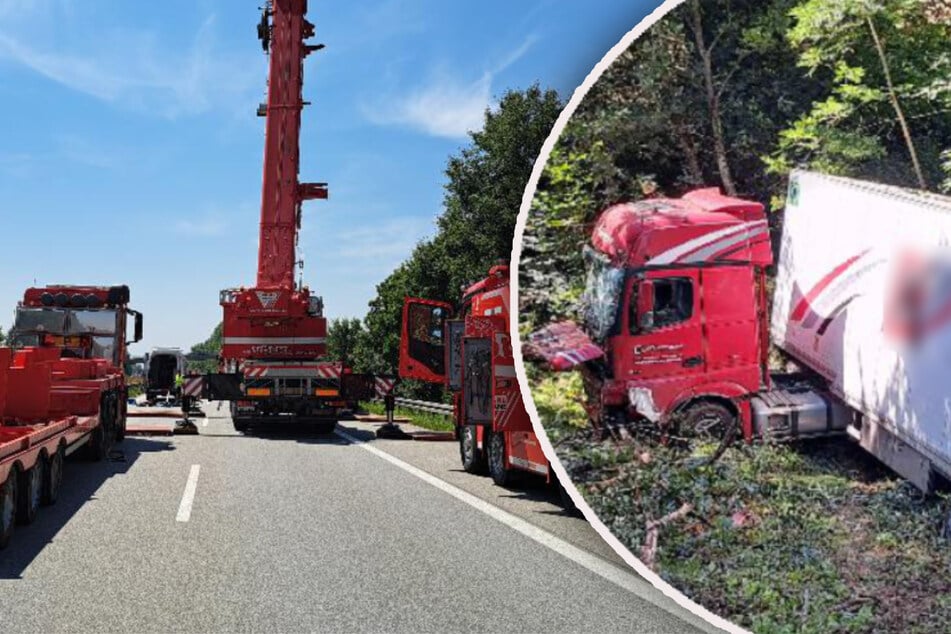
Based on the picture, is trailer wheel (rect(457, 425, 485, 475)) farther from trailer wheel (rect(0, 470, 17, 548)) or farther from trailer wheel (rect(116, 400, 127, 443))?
trailer wheel (rect(116, 400, 127, 443))

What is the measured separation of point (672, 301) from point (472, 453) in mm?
9626

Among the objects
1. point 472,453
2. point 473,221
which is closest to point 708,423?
point 472,453

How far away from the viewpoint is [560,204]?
2.53 m

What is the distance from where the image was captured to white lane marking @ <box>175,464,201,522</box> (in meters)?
8.53

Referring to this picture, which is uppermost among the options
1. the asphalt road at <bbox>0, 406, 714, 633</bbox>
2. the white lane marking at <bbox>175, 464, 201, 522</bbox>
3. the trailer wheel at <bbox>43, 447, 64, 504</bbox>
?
the trailer wheel at <bbox>43, 447, 64, 504</bbox>

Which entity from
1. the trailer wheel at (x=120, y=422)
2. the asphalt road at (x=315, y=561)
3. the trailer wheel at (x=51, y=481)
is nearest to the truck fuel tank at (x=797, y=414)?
the asphalt road at (x=315, y=561)

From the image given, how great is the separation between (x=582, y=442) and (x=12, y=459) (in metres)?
5.91

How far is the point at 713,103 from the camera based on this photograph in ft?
7.84

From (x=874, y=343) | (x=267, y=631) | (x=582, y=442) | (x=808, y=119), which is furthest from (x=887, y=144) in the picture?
(x=267, y=631)

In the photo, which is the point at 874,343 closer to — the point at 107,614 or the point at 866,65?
the point at 866,65

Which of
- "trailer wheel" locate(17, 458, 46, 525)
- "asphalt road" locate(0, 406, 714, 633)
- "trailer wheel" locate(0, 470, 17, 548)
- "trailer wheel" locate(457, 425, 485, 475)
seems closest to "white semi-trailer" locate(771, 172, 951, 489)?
"asphalt road" locate(0, 406, 714, 633)

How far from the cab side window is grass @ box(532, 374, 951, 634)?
295mm

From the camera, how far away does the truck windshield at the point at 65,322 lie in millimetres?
16469

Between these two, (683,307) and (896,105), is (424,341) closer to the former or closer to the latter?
(683,307)
